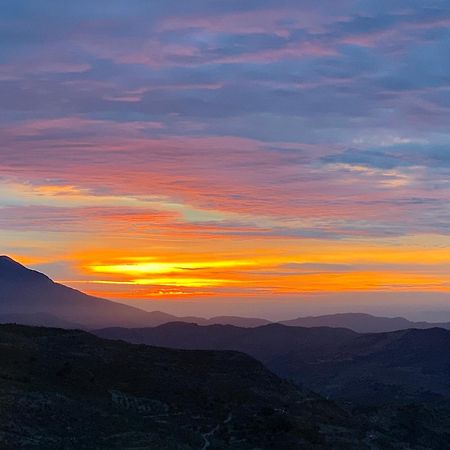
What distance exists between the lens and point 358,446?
64.9 metres

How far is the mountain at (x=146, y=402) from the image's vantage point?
5234 centimetres

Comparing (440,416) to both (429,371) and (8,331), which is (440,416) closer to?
(8,331)

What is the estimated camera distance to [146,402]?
65250 millimetres

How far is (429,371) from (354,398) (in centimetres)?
4893

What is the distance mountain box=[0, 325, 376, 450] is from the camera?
5234 cm

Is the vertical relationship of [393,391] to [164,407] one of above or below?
below

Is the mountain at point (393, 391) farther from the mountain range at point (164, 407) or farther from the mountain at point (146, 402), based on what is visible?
the mountain at point (146, 402)

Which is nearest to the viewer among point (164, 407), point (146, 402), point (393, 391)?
point (164, 407)

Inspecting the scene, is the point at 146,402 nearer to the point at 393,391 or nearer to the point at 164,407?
the point at 164,407

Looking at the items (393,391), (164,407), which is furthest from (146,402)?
(393,391)

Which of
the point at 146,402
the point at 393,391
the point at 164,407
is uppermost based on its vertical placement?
the point at 146,402

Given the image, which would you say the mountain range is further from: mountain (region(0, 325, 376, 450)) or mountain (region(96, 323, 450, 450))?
mountain (region(96, 323, 450, 450))

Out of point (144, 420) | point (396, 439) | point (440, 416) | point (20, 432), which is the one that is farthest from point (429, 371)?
point (20, 432)

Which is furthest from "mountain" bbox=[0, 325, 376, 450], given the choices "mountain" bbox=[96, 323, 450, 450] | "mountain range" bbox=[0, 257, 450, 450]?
"mountain" bbox=[96, 323, 450, 450]
